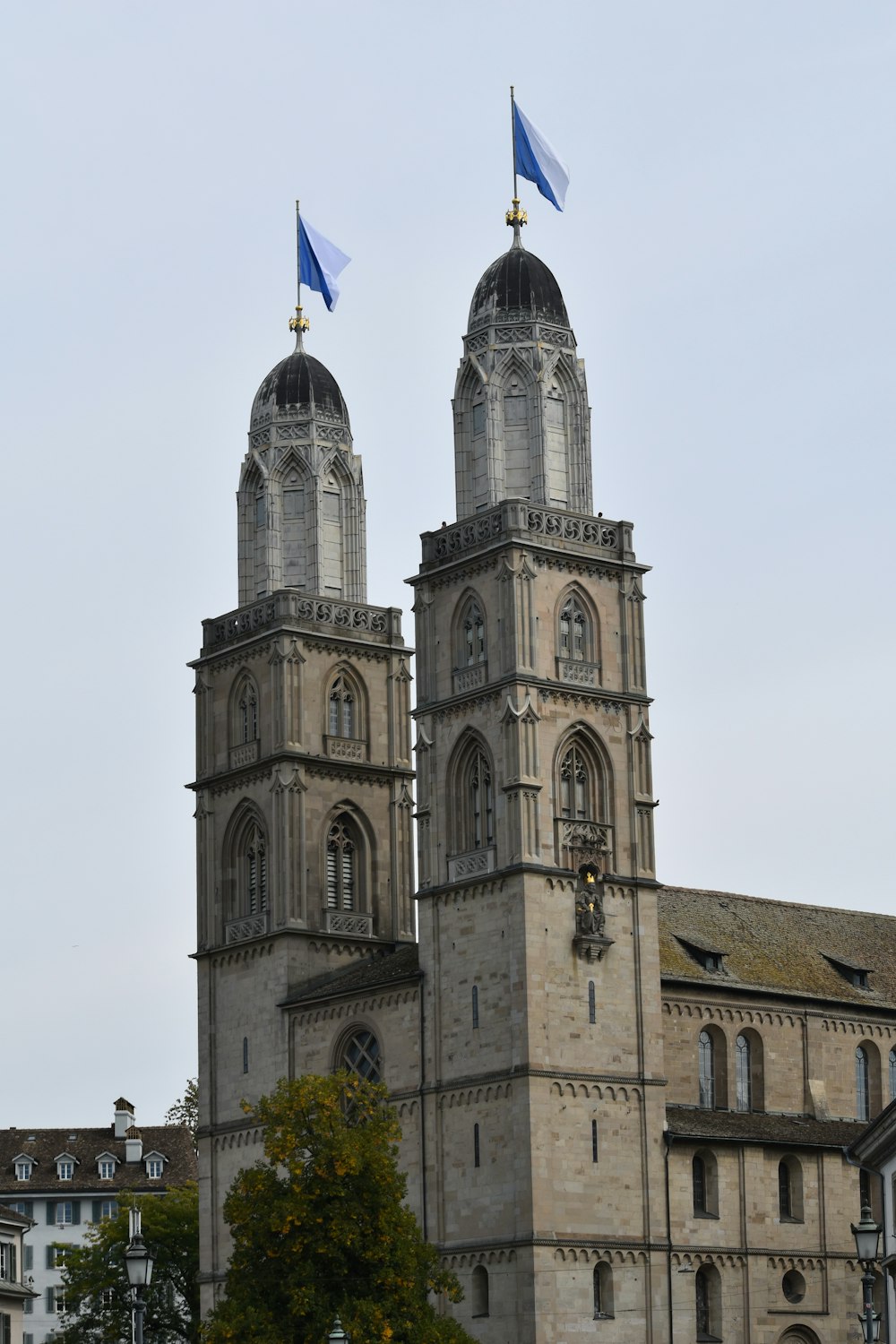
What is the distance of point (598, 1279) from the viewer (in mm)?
90125

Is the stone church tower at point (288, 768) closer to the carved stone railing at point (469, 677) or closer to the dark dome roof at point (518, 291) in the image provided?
the carved stone railing at point (469, 677)

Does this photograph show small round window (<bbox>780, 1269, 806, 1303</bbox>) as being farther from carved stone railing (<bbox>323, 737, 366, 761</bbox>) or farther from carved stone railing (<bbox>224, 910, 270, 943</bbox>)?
carved stone railing (<bbox>323, 737, 366, 761</bbox>)

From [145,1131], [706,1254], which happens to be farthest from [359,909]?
[145,1131]

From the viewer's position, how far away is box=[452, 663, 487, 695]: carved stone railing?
95438mm

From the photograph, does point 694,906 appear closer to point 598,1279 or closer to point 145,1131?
point 598,1279

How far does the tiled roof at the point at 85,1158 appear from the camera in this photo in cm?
15762

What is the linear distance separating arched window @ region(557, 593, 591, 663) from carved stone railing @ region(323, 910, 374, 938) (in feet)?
49.0

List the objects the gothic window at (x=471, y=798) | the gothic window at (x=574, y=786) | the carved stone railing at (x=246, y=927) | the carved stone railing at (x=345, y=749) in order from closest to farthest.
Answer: the gothic window at (x=574, y=786) → the gothic window at (x=471, y=798) → the carved stone railing at (x=246, y=927) → the carved stone railing at (x=345, y=749)

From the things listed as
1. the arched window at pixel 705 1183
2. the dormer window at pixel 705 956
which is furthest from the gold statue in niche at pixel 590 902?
the dormer window at pixel 705 956

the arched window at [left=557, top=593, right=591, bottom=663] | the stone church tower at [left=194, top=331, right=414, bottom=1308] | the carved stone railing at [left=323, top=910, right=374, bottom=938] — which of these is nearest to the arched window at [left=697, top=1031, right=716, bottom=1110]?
the stone church tower at [left=194, top=331, right=414, bottom=1308]

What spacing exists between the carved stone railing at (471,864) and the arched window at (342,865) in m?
11.0

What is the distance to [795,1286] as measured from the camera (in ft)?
319

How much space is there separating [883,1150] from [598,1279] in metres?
14.7

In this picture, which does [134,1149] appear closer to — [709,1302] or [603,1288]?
[709,1302]
